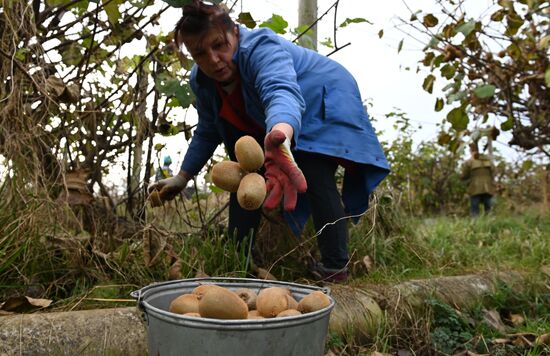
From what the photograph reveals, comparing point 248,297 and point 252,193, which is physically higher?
point 252,193

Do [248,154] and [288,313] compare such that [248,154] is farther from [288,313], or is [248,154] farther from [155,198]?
[155,198]

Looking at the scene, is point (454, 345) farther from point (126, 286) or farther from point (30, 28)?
point (30, 28)

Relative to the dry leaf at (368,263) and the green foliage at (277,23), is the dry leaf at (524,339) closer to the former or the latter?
the dry leaf at (368,263)

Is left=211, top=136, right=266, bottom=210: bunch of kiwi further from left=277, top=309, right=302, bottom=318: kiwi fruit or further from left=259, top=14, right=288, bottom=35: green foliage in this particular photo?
left=259, top=14, right=288, bottom=35: green foliage

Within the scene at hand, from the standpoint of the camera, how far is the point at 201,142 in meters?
2.42

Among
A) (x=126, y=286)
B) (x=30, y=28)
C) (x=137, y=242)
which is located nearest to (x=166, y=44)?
(x=30, y=28)

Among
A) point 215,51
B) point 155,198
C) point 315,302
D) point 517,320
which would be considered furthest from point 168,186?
point 517,320

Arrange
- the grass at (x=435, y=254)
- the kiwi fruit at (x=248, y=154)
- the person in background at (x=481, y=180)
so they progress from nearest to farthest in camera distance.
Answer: the kiwi fruit at (x=248, y=154), the grass at (x=435, y=254), the person in background at (x=481, y=180)

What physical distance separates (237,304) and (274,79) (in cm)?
81

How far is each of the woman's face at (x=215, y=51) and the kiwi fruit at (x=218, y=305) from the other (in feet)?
3.07

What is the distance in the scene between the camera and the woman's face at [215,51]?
1854 mm

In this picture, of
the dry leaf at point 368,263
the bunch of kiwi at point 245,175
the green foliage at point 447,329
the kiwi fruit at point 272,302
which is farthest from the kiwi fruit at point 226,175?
the dry leaf at point 368,263

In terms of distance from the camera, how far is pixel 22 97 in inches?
83.3

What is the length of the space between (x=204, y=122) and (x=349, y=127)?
2.11 ft
